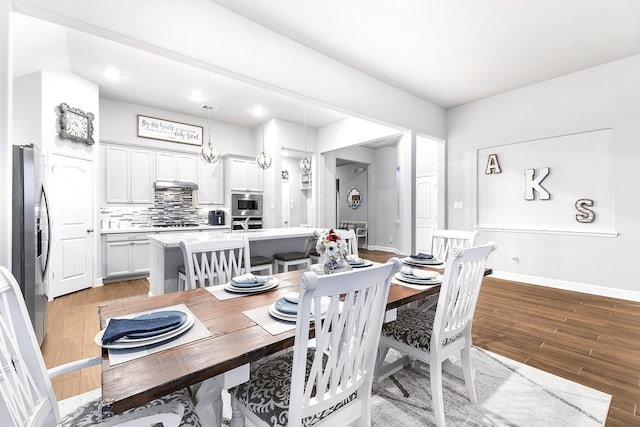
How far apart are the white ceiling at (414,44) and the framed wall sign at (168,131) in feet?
1.88

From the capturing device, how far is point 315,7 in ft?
8.93

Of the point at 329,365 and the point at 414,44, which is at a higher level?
the point at 414,44

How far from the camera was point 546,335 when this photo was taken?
274 cm

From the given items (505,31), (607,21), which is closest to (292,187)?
(505,31)

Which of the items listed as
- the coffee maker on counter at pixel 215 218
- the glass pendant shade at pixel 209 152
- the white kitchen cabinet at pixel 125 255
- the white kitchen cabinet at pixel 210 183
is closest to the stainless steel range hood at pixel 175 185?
the white kitchen cabinet at pixel 210 183

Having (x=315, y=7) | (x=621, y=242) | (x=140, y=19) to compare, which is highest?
(x=315, y=7)

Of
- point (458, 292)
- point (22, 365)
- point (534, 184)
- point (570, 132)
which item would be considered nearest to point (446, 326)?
point (458, 292)

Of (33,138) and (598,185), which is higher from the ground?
(33,138)

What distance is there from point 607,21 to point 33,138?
669 cm

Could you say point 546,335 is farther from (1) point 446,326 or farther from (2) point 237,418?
(2) point 237,418

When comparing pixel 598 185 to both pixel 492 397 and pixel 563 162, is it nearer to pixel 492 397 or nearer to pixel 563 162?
pixel 563 162

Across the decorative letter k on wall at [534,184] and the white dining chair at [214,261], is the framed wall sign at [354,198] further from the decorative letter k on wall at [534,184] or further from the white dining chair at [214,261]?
the white dining chair at [214,261]

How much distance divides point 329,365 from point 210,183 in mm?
5666

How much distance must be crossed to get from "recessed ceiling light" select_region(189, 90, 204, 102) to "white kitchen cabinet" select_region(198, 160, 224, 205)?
1321mm
